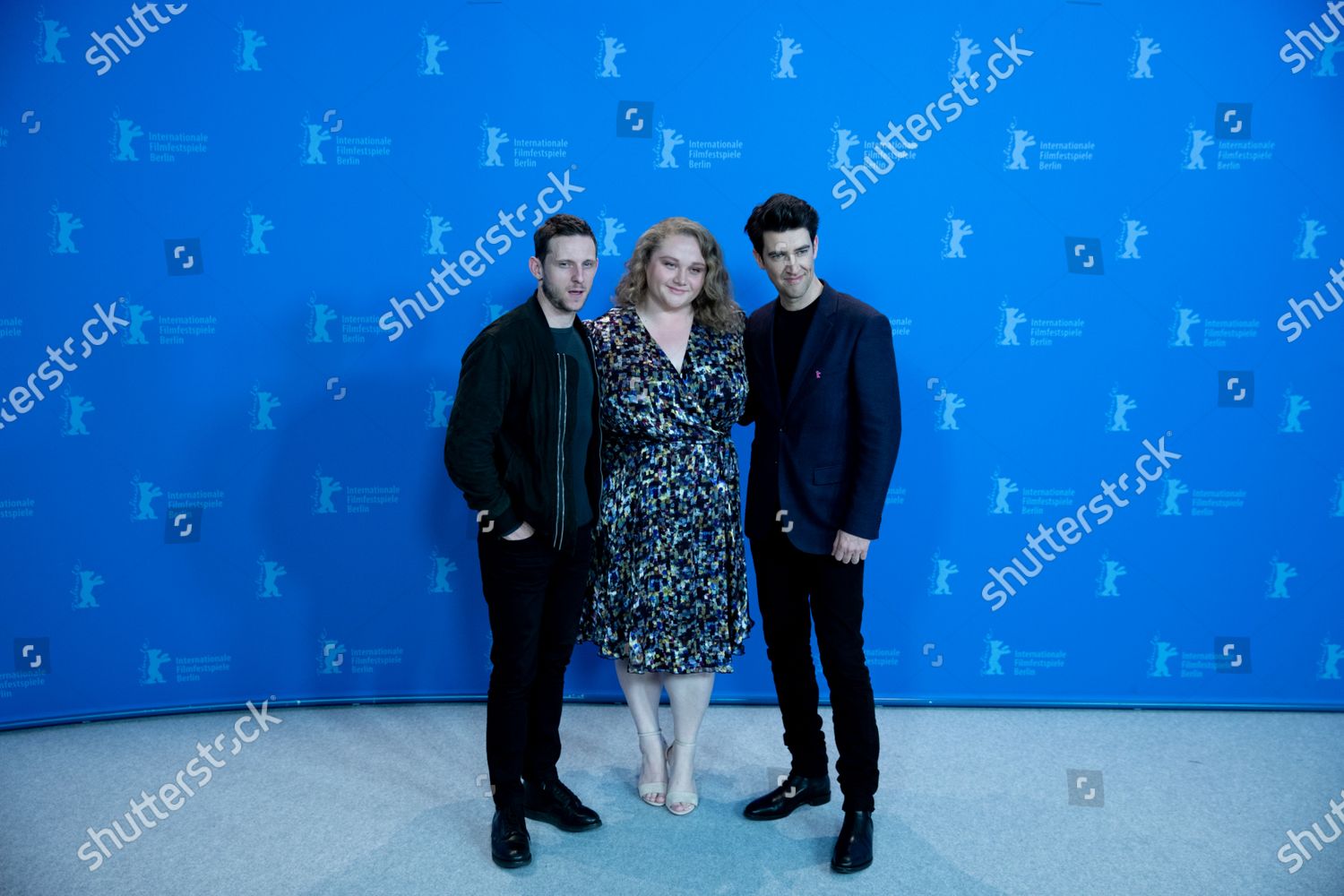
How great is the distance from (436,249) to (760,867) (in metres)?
2.06

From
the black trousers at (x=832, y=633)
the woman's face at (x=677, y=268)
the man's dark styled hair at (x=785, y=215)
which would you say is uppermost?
the man's dark styled hair at (x=785, y=215)

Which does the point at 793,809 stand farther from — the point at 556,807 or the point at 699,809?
the point at 556,807

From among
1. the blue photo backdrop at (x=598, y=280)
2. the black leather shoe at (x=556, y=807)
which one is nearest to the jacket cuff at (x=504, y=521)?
the black leather shoe at (x=556, y=807)

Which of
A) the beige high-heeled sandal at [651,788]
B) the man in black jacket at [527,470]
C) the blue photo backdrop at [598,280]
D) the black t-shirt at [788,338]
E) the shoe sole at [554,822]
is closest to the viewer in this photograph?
the man in black jacket at [527,470]

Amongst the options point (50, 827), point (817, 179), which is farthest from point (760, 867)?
point (817, 179)

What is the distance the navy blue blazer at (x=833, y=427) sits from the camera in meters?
2.09

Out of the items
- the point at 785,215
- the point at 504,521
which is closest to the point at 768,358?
the point at 785,215

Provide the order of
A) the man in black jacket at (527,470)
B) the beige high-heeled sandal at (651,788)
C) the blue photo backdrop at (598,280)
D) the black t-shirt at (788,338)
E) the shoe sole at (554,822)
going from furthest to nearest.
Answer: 1. the blue photo backdrop at (598,280)
2. the beige high-heeled sandal at (651,788)
3. the shoe sole at (554,822)
4. the black t-shirt at (788,338)
5. the man in black jacket at (527,470)

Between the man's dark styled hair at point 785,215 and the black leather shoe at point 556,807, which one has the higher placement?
the man's dark styled hair at point 785,215

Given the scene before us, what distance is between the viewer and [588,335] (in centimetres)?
224

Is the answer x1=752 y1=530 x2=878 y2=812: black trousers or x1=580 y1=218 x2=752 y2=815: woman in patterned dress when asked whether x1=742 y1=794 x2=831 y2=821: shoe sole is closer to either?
x1=752 y1=530 x2=878 y2=812: black trousers

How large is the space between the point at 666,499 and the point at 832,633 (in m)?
0.52

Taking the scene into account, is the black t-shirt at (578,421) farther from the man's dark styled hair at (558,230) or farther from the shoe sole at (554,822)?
the shoe sole at (554,822)

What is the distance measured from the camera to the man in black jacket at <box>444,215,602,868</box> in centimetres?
206
